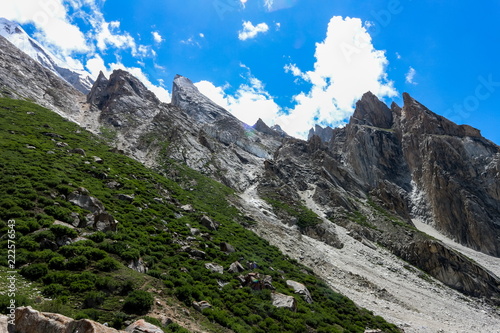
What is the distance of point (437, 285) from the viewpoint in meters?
57.9

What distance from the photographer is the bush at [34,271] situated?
43.4 feet

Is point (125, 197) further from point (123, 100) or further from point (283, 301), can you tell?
point (123, 100)

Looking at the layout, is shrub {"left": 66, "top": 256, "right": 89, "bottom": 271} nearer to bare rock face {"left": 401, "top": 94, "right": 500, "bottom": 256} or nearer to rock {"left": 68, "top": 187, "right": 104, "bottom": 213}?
rock {"left": 68, "top": 187, "right": 104, "bottom": 213}

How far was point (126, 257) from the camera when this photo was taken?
18125 millimetres

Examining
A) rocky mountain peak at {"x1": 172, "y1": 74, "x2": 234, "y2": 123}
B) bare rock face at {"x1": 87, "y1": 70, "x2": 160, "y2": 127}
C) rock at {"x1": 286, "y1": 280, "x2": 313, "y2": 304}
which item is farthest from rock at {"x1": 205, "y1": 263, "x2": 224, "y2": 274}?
rocky mountain peak at {"x1": 172, "y1": 74, "x2": 234, "y2": 123}

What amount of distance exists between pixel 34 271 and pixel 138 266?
6071 mm

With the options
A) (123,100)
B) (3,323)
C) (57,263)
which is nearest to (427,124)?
(123,100)

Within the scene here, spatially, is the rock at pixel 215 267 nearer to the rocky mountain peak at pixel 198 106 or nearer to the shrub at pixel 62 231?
the shrub at pixel 62 231

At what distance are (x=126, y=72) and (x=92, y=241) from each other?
150m

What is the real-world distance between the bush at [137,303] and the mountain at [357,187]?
13.2m

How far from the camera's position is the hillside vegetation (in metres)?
13.4

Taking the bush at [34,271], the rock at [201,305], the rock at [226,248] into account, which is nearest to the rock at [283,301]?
the rock at [201,305]

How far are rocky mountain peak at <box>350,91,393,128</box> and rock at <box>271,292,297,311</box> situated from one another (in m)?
159

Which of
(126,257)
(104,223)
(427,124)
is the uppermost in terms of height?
(427,124)
